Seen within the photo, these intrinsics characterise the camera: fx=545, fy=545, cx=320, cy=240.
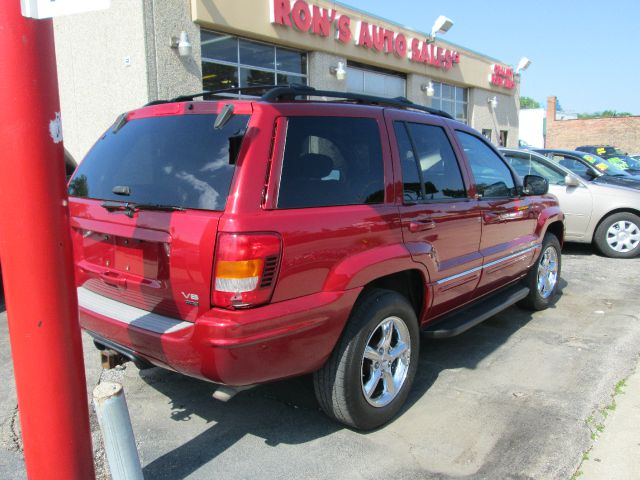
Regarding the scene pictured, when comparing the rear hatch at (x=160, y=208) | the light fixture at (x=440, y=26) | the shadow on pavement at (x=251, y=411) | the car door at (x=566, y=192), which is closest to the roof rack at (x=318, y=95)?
the rear hatch at (x=160, y=208)

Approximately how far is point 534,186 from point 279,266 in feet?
11.3

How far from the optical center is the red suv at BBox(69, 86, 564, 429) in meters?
2.53

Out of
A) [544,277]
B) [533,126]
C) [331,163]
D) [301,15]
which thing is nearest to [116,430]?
[331,163]

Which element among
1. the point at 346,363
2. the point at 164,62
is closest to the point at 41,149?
the point at 346,363

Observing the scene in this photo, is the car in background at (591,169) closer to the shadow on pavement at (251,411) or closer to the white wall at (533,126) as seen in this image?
the shadow on pavement at (251,411)

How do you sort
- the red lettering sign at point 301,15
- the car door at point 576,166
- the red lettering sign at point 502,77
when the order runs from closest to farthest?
the car door at point 576,166 → the red lettering sign at point 301,15 → the red lettering sign at point 502,77

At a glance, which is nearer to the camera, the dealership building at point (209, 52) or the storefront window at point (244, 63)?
the dealership building at point (209, 52)

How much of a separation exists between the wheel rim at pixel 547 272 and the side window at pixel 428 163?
2.06m

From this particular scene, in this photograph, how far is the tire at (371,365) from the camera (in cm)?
299

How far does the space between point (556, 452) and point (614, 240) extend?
6.48 m

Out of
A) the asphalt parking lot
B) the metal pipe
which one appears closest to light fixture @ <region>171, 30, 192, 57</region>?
the asphalt parking lot

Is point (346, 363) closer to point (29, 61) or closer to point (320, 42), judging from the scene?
point (29, 61)

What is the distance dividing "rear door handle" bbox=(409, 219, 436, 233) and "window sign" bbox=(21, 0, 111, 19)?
6.77ft

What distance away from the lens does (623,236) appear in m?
8.41
